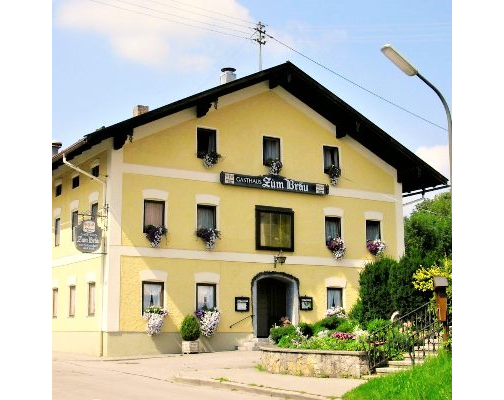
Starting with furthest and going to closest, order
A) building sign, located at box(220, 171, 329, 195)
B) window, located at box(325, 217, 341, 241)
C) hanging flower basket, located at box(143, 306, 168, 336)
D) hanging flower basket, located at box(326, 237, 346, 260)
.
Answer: window, located at box(325, 217, 341, 241), hanging flower basket, located at box(326, 237, 346, 260), building sign, located at box(220, 171, 329, 195), hanging flower basket, located at box(143, 306, 168, 336)

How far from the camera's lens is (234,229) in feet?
83.0

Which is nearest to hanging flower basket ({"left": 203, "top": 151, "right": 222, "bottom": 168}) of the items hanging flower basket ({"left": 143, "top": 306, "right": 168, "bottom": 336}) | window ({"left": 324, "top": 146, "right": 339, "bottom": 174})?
window ({"left": 324, "top": 146, "right": 339, "bottom": 174})

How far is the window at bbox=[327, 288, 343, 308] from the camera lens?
26.8 metres

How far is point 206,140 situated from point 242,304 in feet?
18.2

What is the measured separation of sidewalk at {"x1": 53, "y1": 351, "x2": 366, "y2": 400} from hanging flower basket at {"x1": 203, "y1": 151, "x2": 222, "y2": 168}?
6.05 meters

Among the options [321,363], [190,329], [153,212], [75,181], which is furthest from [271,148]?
[321,363]

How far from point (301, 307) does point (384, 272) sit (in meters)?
3.46

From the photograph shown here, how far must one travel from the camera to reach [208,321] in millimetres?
23766

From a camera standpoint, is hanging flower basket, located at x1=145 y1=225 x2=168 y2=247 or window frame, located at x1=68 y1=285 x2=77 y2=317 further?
window frame, located at x1=68 y1=285 x2=77 y2=317

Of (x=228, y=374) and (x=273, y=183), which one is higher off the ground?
(x=273, y=183)

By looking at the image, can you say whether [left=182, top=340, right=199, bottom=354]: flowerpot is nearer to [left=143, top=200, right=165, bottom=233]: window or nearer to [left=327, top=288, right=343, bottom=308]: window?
[left=143, top=200, right=165, bottom=233]: window

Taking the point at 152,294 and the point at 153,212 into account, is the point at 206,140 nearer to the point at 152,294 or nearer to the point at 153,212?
the point at 153,212

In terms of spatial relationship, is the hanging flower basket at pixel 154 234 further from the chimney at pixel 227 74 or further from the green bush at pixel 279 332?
the chimney at pixel 227 74
